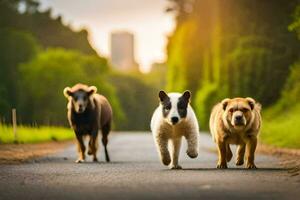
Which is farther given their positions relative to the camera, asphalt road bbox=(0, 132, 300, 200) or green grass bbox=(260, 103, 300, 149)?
green grass bbox=(260, 103, 300, 149)

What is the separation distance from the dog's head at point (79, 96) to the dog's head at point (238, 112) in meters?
5.48

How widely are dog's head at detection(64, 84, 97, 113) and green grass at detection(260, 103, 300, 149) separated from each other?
929cm

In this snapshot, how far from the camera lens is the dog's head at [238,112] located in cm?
1597

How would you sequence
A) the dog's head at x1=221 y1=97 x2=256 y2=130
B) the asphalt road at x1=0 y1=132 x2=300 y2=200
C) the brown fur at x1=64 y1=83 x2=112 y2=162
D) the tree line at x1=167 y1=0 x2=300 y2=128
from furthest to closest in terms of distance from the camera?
the tree line at x1=167 y1=0 x2=300 y2=128, the brown fur at x1=64 y1=83 x2=112 y2=162, the dog's head at x1=221 y1=97 x2=256 y2=130, the asphalt road at x1=0 y1=132 x2=300 y2=200

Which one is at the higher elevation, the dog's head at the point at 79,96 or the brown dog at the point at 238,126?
the dog's head at the point at 79,96

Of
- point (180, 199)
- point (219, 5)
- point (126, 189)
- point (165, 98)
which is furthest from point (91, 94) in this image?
point (219, 5)

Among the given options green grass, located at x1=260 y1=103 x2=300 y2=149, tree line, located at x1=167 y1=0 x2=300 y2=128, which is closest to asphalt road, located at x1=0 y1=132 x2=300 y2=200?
green grass, located at x1=260 y1=103 x2=300 y2=149

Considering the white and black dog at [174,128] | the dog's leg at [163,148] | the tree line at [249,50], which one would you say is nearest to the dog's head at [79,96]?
the white and black dog at [174,128]

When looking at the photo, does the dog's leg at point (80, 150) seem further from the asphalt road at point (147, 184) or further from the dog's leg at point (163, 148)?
the dog's leg at point (163, 148)

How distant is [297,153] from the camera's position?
77.8 feet

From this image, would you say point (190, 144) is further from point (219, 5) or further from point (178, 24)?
point (178, 24)

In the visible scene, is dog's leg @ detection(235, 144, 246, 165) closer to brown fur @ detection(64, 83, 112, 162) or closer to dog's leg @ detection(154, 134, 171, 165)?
dog's leg @ detection(154, 134, 171, 165)

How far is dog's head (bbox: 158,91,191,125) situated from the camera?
1580 cm

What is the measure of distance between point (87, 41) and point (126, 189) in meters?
96.1
